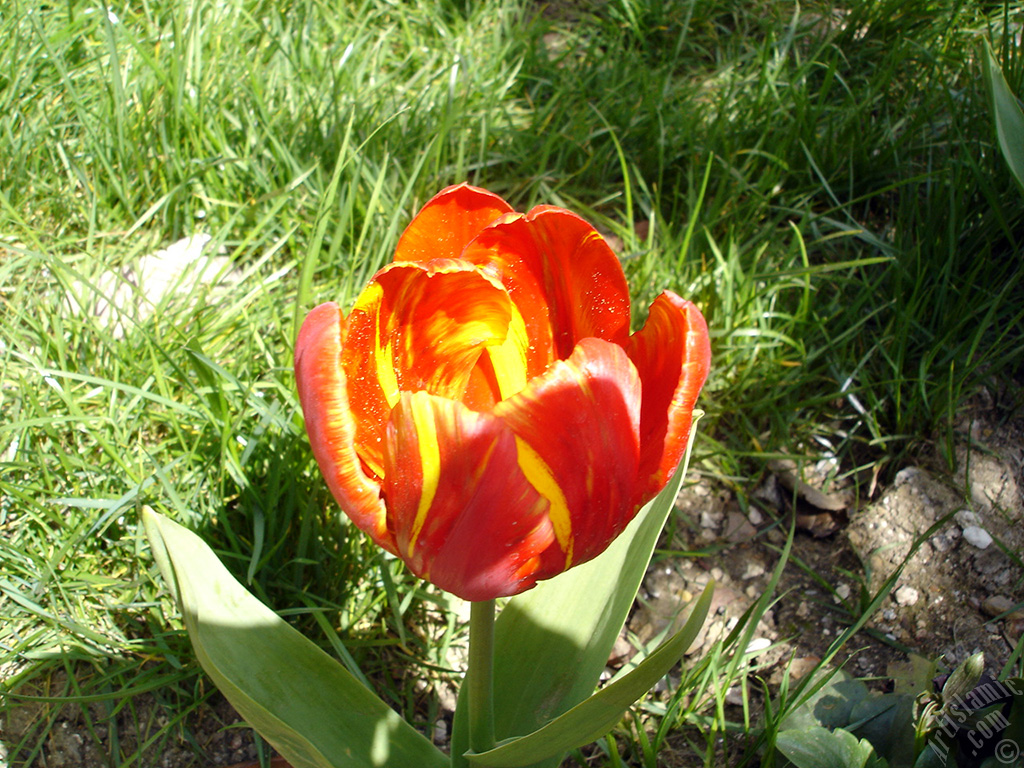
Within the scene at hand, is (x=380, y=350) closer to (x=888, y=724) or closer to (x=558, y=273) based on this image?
(x=558, y=273)

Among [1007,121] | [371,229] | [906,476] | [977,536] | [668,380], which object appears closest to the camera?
[668,380]

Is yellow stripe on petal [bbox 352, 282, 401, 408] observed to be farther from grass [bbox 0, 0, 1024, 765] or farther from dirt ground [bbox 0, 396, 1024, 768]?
dirt ground [bbox 0, 396, 1024, 768]

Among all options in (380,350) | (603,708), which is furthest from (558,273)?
(603,708)

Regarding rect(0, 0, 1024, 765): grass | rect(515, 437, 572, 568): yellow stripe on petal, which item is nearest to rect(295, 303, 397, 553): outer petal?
rect(515, 437, 572, 568): yellow stripe on petal

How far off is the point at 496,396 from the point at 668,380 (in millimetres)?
241

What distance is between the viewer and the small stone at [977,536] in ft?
5.35

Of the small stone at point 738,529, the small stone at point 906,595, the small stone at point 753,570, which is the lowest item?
the small stone at point 753,570

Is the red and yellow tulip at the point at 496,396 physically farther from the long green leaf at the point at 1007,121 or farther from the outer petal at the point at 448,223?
the long green leaf at the point at 1007,121

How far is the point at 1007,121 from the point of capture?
1.52 meters

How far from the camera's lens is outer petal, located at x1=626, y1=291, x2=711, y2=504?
2.84 feet

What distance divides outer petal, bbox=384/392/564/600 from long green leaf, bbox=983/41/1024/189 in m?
1.17

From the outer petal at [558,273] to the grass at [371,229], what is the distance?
0.43 m

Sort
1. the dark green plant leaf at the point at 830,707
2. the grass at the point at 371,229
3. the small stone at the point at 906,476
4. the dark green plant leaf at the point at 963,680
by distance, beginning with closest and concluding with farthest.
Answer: the dark green plant leaf at the point at 963,680
the dark green plant leaf at the point at 830,707
the grass at the point at 371,229
the small stone at the point at 906,476

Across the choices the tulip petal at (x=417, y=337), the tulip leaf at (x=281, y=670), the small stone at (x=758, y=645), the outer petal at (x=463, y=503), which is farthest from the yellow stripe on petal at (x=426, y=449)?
the small stone at (x=758, y=645)
